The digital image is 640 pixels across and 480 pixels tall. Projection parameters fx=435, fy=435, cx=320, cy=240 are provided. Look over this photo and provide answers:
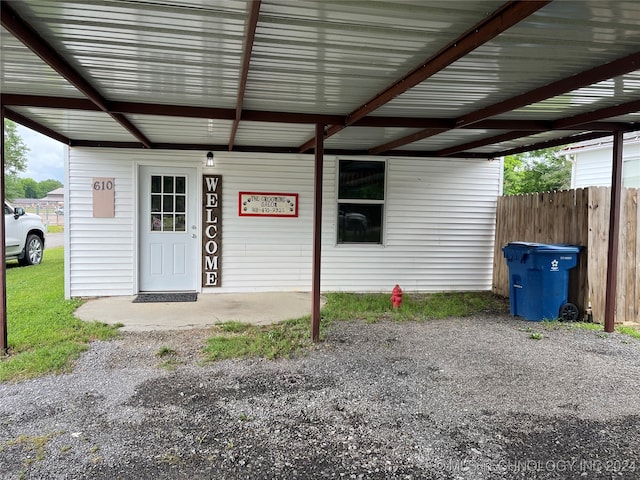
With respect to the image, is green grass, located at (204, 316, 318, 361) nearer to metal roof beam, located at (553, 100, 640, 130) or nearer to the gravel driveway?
the gravel driveway

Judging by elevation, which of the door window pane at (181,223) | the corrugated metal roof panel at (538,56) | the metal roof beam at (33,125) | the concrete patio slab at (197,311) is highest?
the corrugated metal roof panel at (538,56)

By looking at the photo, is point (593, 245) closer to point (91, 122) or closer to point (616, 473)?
point (616, 473)

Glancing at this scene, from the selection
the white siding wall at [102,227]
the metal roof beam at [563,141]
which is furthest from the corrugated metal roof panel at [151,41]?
the metal roof beam at [563,141]

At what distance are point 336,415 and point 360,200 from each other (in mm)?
4753

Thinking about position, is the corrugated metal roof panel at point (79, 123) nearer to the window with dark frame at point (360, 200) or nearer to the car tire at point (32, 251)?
the window with dark frame at point (360, 200)

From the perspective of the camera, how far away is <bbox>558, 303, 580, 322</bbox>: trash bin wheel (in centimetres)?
562

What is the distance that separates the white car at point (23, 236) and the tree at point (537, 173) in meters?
16.2

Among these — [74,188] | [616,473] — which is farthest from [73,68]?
[616,473]

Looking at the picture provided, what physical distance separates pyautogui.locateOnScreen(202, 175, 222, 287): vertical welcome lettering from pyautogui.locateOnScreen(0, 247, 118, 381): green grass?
186cm

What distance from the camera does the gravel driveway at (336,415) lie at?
2.41 m

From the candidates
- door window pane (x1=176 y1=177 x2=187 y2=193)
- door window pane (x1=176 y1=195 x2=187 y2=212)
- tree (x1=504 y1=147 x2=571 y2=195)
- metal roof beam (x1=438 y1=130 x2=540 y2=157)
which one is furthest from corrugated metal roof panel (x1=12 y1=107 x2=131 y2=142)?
tree (x1=504 y1=147 x2=571 y2=195)

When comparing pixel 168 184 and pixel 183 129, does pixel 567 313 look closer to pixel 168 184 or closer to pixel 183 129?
pixel 183 129

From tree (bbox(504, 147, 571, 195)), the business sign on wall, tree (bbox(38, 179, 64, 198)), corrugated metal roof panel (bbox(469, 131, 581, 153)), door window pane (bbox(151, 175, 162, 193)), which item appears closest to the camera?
corrugated metal roof panel (bbox(469, 131, 581, 153))

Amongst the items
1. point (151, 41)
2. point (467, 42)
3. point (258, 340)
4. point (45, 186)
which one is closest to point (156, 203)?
point (258, 340)
